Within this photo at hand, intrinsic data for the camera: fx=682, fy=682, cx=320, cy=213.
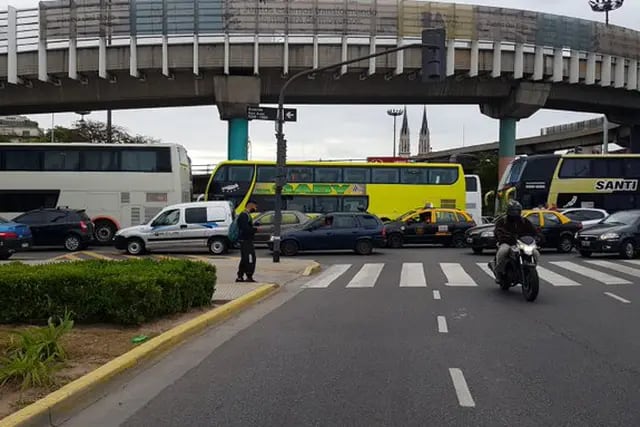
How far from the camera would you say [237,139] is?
124 feet

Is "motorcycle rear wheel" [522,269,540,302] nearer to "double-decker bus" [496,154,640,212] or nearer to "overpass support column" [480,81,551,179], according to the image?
"double-decker bus" [496,154,640,212]

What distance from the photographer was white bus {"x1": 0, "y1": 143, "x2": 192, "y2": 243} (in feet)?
94.1

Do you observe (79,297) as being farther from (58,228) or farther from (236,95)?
(236,95)

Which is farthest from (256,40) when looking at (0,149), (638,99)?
(638,99)

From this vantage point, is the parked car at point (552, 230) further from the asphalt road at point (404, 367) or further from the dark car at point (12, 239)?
the dark car at point (12, 239)

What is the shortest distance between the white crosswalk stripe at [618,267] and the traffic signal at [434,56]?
22.3ft

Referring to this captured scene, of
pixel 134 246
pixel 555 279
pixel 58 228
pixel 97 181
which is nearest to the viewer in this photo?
pixel 555 279

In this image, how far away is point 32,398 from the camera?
5.48 m

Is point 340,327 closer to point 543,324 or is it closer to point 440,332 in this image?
point 440,332

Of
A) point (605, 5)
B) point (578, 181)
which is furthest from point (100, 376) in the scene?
point (605, 5)

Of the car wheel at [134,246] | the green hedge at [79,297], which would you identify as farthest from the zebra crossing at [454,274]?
the car wheel at [134,246]

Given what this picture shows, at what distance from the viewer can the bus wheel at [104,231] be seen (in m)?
28.8

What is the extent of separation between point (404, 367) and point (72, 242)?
843 inches

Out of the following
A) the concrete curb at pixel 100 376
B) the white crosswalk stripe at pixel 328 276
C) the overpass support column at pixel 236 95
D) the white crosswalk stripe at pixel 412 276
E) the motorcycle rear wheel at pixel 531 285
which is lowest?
the white crosswalk stripe at pixel 328 276
